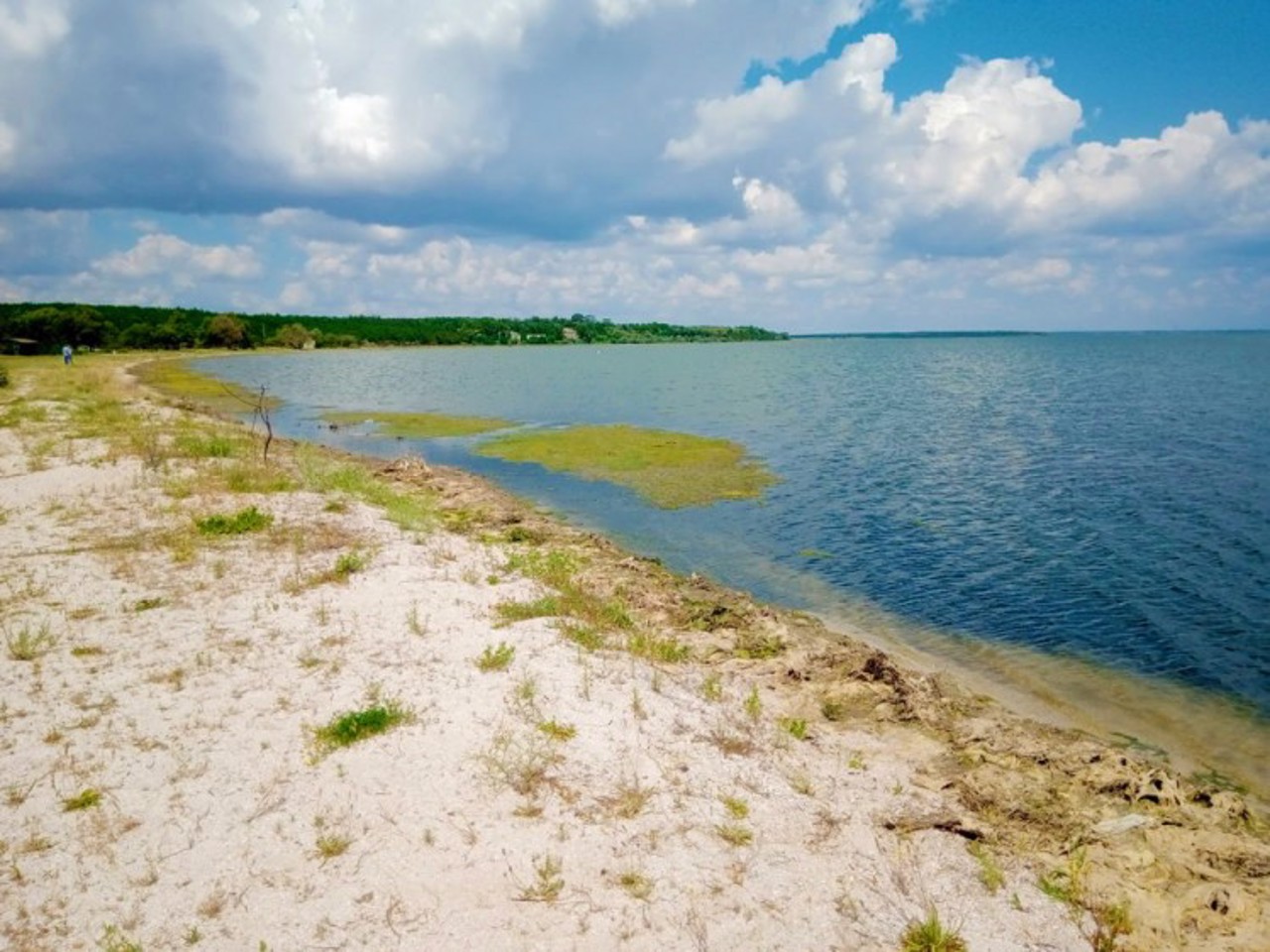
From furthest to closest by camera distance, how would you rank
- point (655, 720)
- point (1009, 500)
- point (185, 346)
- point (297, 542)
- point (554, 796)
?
point (185, 346)
point (1009, 500)
point (297, 542)
point (655, 720)
point (554, 796)

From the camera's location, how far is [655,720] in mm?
10281

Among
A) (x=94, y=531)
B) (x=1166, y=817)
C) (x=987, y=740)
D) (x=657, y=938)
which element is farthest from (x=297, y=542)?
(x=1166, y=817)

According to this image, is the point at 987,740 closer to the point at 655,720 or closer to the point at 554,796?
the point at 655,720

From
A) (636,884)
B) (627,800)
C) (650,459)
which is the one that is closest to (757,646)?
(627,800)

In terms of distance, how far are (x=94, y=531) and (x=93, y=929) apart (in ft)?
46.5

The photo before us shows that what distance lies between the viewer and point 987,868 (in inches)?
300

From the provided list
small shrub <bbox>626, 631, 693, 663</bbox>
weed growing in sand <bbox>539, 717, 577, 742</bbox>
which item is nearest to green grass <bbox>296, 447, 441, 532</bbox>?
small shrub <bbox>626, 631, 693, 663</bbox>

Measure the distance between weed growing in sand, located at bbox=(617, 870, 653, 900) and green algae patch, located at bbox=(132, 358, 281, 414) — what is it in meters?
46.2

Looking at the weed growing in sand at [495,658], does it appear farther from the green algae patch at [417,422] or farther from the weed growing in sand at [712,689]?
the green algae patch at [417,422]

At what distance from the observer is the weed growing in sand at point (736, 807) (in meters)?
8.34

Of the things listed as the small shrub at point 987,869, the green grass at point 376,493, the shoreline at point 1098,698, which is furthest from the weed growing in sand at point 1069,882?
the green grass at point 376,493

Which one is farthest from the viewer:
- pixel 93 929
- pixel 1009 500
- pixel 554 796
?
pixel 1009 500

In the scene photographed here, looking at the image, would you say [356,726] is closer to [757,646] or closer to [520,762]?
[520,762]

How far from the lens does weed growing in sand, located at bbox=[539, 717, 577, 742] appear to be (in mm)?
9672
